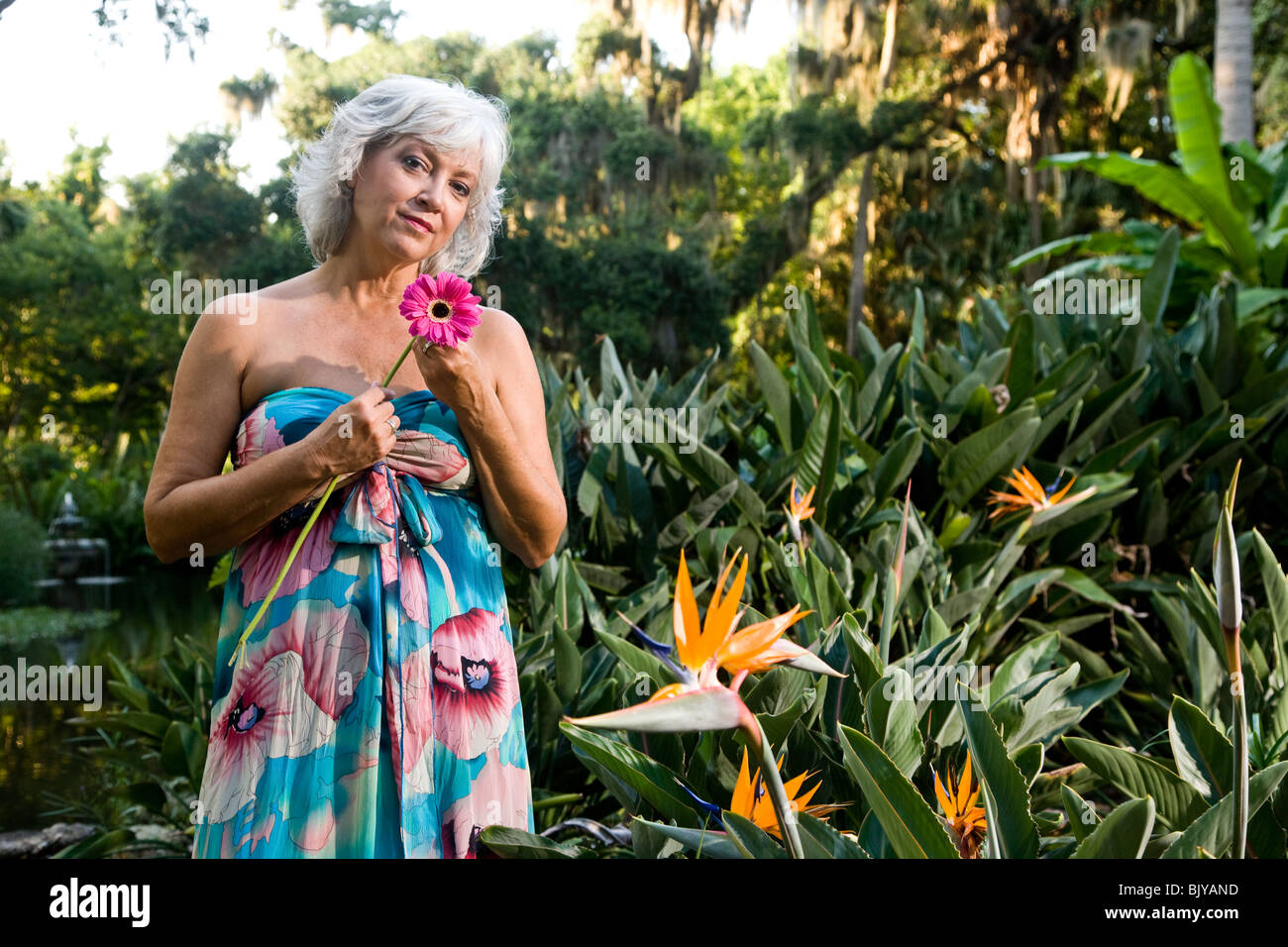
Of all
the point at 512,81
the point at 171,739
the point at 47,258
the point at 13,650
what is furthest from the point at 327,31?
the point at 171,739

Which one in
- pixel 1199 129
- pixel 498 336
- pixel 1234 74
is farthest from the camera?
pixel 1234 74

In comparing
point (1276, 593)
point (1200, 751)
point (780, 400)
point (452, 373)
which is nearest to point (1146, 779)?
point (1200, 751)

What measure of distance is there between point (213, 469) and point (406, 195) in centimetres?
49

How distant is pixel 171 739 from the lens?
2.56 m

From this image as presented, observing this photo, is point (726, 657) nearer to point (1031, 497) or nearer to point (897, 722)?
point (897, 722)

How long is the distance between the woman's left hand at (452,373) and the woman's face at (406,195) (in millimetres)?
232

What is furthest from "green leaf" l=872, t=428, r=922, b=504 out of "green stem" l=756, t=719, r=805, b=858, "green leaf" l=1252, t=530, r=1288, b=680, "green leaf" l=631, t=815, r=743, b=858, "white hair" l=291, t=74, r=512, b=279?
"green stem" l=756, t=719, r=805, b=858

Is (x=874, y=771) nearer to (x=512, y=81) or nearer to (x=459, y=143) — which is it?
(x=459, y=143)

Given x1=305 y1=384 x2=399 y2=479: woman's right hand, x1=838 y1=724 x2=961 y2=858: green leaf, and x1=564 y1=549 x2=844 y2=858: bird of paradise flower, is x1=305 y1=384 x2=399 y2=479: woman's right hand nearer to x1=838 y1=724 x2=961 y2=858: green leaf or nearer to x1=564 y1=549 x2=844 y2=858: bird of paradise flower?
x1=564 y1=549 x2=844 y2=858: bird of paradise flower

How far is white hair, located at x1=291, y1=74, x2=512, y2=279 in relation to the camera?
154 cm

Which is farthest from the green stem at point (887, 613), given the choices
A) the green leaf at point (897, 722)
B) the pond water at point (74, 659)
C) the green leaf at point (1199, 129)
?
the green leaf at point (1199, 129)

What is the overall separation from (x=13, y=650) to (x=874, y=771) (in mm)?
9392

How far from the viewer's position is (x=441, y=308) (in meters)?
1.36

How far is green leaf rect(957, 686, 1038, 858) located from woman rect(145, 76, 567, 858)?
0.69 metres
